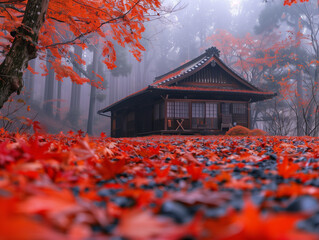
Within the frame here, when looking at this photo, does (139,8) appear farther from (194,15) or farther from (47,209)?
(194,15)

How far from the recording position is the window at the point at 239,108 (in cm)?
1590

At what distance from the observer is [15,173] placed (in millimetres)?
1086

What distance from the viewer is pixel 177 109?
48.7 ft

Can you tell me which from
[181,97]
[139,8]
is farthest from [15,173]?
[181,97]

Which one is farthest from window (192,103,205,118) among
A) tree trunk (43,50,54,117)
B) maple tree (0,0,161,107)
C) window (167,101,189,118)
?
tree trunk (43,50,54,117)

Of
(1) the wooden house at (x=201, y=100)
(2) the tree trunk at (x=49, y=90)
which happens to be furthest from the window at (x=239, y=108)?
(2) the tree trunk at (x=49, y=90)

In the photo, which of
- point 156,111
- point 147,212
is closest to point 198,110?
point 156,111

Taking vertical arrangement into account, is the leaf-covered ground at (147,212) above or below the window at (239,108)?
below

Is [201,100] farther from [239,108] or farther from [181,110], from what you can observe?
[239,108]

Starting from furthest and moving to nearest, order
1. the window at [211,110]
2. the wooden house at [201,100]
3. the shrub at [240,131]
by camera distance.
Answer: the window at [211,110]
the wooden house at [201,100]
the shrub at [240,131]

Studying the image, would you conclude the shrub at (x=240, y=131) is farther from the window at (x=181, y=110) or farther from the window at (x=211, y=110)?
the window at (x=211, y=110)

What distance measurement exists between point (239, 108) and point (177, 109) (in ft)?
13.7

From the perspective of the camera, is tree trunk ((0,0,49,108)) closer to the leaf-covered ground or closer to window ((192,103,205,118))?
the leaf-covered ground

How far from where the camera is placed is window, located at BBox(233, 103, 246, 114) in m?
15.9
